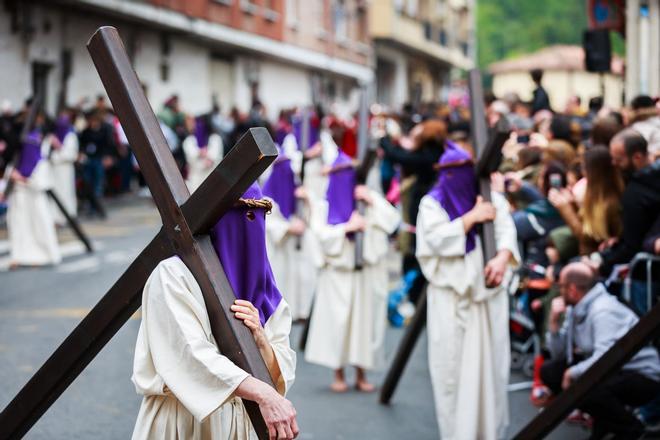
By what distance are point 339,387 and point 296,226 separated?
3.06 m

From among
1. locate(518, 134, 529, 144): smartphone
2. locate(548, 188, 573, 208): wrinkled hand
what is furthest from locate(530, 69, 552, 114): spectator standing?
locate(548, 188, 573, 208): wrinkled hand

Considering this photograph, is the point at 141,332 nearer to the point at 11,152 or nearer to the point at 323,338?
the point at 323,338

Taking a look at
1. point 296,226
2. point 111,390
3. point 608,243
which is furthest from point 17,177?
point 608,243

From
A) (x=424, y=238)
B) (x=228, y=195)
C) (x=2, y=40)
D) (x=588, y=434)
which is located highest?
(x=2, y=40)

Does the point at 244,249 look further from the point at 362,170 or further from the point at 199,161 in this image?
the point at 199,161

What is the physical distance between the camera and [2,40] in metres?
24.4

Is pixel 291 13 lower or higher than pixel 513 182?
higher

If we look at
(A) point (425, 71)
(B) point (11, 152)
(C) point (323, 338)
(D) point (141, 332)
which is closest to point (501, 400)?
(C) point (323, 338)

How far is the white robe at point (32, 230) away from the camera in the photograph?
1648 cm

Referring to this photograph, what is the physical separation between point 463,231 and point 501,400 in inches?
41.3

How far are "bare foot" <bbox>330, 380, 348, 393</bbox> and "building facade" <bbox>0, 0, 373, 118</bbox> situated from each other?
456 inches

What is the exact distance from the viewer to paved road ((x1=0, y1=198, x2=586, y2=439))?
7.86m

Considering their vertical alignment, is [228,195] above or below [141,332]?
above

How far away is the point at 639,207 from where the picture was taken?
25.5 ft
